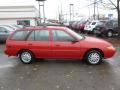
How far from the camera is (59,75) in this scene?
964 cm

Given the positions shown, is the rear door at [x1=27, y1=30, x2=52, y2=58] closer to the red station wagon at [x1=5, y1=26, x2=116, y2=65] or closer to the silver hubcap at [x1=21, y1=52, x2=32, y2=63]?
the red station wagon at [x1=5, y1=26, x2=116, y2=65]

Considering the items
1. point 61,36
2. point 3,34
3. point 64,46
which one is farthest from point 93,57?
point 3,34

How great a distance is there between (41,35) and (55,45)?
0.79 metres

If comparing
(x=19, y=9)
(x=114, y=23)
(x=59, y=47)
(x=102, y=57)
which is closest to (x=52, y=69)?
(x=59, y=47)

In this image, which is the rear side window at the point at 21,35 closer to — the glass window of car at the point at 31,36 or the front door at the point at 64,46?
the glass window of car at the point at 31,36

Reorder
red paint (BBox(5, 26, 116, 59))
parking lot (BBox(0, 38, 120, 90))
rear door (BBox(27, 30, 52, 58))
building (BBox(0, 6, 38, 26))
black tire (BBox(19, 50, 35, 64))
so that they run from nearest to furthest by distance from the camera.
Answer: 1. parking lot (BBox(0, 38, 120, 90))
2. red paint (BBox(5, 26, 116, 59))
3. rear door (BBox(27, 30, 52, 58))
4. black tire (BBox(19, 50, 35, 64))
5. building (BBox(0, 6, 38, 26))

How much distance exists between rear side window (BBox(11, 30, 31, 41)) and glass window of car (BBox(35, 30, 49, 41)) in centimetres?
40

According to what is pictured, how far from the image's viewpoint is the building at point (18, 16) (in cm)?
5528

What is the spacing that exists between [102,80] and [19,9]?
2031 inches

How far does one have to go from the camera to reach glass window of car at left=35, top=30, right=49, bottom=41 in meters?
11.8

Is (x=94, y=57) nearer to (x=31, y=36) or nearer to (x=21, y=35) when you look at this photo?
(x=31, y=36)

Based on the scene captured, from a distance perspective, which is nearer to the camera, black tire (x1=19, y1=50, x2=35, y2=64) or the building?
black tire (x1=19, y1=50, x2=35, y2=64)

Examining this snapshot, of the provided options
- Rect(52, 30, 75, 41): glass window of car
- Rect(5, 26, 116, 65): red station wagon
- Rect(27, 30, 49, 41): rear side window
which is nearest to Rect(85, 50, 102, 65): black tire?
Rect(5, 26, 116, 65): red station wagon

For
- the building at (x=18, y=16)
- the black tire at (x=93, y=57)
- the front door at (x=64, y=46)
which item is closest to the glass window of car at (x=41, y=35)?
the front door at (x=64, y=46)
